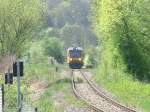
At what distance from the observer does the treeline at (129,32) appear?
46000mm

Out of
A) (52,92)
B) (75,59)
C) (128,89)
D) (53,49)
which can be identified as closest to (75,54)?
(75,59)

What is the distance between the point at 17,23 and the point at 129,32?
40.2 ft

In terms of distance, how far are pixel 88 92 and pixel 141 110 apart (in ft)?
38.4

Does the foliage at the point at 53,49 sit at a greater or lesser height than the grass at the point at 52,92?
lesser

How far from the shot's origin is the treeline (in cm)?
4600

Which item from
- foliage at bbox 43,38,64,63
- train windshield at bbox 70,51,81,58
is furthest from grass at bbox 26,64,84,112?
foliage at bbox 43,38,64,63

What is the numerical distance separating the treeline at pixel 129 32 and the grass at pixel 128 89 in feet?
4.77

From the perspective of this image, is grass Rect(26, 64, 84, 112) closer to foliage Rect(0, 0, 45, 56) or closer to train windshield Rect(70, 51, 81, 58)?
foliage Rect(0, 0, 45, 56)

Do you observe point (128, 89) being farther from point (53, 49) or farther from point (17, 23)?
point (53, 49)

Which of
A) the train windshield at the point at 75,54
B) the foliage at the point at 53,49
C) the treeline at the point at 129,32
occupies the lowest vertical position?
the foliage at the point at 53,49

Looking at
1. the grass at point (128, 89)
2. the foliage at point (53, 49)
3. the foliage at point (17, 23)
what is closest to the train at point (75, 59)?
the foliage at point (17, 23)

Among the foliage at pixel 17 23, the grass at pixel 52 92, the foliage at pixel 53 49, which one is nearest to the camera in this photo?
the grass at pixel 52 92

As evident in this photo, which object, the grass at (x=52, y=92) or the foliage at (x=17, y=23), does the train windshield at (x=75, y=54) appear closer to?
the foliage at (x=17, y=23)

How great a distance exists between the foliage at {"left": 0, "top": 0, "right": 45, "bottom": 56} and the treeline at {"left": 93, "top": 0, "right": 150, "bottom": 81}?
8.63m
